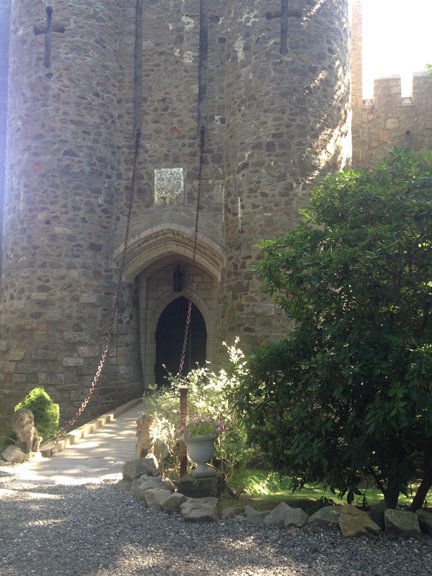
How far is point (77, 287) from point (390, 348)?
8.13 m

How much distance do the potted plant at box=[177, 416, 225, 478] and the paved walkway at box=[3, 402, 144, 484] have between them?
1449 millimetres

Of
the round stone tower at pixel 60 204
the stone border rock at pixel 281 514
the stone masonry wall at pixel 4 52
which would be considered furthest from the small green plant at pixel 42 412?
the stone masonry wall at pixel 4 52

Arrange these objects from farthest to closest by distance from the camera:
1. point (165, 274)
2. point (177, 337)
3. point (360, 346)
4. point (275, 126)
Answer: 1. point (177, 337)
2. point (165, 274)
3. point (275, 126)
4. point (360, 346)

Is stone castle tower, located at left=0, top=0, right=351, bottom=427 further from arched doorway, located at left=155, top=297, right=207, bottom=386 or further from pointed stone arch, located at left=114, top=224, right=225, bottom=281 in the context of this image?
arched doorway, located at left=155, top=297, right=207, bottom=386

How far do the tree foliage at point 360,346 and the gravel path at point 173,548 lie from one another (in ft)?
1.99

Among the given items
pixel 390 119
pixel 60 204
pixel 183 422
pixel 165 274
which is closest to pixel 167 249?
pixel 165 274

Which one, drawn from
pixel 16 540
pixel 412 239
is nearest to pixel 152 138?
pixel 412 239

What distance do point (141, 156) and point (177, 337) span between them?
15.2 feet

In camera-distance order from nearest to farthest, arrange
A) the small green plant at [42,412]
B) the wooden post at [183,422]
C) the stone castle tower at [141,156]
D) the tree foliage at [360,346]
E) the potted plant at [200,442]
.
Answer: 1. the tree foliage at [360,346]
2. the potted plant at [200,442]
3. the wooden post at [183,422]
4. the small green plant at [42,412]
5. the stone castle tower at [141,156]

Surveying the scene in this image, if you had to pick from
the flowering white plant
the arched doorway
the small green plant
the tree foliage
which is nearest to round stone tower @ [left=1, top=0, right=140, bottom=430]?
the arched doorway

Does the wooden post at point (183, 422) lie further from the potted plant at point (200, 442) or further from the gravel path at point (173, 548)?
the gravel path at point (173, 548)

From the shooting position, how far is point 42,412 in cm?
890

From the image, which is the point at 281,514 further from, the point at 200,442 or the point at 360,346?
the point at 360,346

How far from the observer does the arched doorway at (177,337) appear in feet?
48.7
